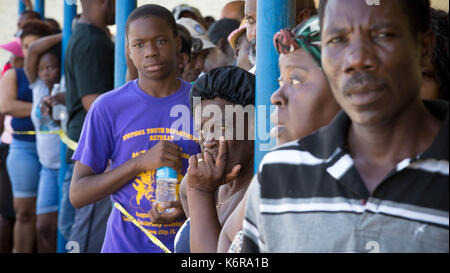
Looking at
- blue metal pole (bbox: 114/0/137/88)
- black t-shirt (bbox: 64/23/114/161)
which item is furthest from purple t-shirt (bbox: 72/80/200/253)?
black t-shirt (bbox: 64/23/114/161)

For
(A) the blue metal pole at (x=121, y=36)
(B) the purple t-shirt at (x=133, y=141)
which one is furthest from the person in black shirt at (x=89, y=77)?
(B) the purple t-shirt at (x=133, y=141)

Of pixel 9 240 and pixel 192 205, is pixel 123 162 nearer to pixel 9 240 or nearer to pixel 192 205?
pixel 192 205

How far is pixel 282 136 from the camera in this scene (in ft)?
5.46

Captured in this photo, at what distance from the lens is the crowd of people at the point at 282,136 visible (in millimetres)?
1262

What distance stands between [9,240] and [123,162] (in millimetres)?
3835

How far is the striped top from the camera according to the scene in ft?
3.91

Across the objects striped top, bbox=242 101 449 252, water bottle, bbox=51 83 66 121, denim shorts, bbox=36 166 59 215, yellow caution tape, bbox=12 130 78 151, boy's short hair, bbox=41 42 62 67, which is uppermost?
boy's short hair, bbox=41 42 62 67

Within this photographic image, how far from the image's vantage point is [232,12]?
5.99m

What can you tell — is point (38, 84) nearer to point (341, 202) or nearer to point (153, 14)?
point (153, 14)

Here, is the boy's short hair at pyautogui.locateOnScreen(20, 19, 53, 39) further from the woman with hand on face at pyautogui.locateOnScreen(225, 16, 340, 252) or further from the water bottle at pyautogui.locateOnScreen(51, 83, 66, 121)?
the woman with hand on face at pyautogui.locateOnScreen(225, 16, 340, 252)

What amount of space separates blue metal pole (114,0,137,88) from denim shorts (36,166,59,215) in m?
2.16

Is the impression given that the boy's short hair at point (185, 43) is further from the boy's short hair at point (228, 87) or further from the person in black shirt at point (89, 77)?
the boy's short hair at point (228, 87)

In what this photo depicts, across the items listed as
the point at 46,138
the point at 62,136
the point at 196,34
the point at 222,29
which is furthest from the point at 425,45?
the point at 46,138

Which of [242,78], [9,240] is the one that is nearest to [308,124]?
[242,78]
